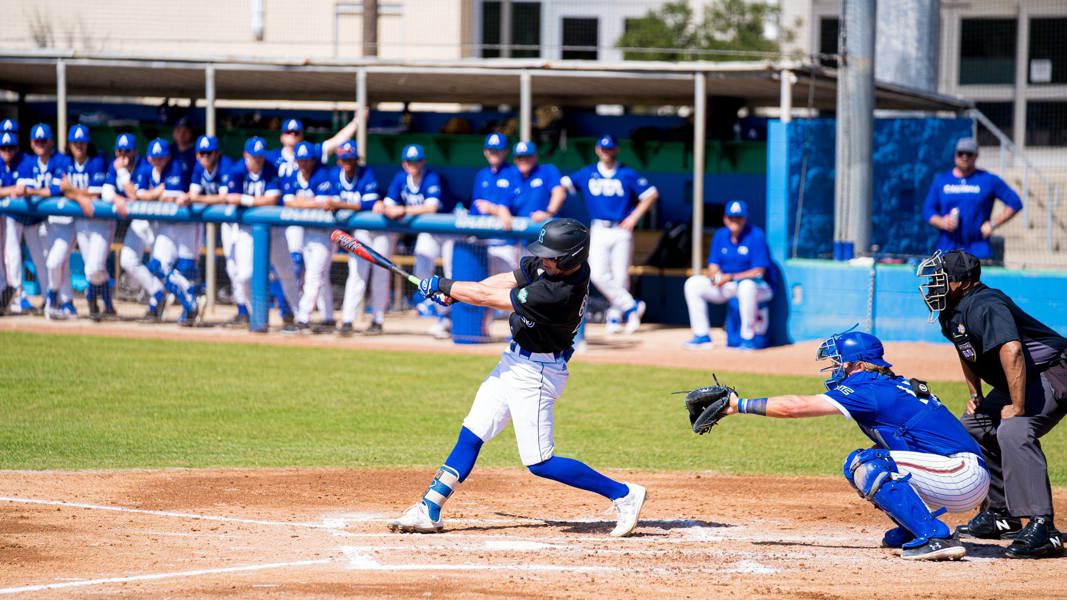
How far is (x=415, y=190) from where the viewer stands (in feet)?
45.1

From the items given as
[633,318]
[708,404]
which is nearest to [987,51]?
[633,318]

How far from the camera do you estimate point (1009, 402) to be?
6801 mm

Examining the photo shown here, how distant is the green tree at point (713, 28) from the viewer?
26.5 m

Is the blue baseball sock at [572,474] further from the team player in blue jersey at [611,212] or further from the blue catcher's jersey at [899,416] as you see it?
the team player in blue jersey at [611,212]

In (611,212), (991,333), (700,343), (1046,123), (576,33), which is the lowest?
(700,343)

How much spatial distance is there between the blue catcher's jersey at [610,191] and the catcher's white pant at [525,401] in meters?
7.54

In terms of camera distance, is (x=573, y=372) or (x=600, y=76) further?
(x=600, y=76)

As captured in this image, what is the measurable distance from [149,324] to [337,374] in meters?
3.33

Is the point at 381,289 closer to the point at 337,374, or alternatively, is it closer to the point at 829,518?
the point at 337,374

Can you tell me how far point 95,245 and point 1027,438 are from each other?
34.2 feet

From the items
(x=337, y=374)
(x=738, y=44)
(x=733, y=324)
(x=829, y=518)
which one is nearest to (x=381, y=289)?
(x=337, y=374)

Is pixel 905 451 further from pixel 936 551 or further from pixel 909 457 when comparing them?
pixel 936 551

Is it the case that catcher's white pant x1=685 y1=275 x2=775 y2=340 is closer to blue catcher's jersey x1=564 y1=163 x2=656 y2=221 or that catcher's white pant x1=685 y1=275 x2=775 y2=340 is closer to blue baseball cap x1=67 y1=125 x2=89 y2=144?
blue catcher's jersey x1=564 y1=163 x2=656 y2=221

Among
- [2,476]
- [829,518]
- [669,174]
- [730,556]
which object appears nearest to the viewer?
[730,556]
